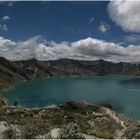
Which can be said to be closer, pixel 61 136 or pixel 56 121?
pixel 61 136

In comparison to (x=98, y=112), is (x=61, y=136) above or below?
above

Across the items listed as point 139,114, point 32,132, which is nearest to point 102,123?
point 32,132

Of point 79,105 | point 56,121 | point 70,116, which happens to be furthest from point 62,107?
point 56,121

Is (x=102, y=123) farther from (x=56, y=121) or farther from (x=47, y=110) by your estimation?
(x=47, y=110)

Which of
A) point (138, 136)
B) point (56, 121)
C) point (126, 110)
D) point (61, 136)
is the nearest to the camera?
point (61, 136)

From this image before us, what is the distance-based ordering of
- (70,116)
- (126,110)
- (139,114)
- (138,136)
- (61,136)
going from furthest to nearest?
1. (126,110)
2. (139,114)
3. (70,116)
4. (138,136)
5. (61,136)

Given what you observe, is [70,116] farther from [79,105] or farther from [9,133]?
[9,133]
